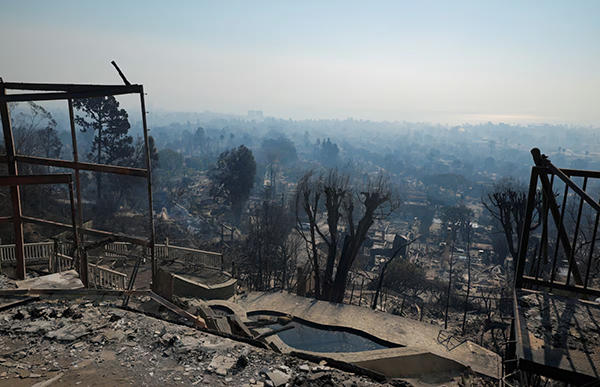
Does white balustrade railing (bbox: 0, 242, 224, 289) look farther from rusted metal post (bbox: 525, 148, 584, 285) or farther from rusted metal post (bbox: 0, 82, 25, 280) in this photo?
rusted metal post (bbox: 525, 148, 584, 285)

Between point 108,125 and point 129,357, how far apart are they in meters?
30.2

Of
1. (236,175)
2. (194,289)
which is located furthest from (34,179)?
(236,175)

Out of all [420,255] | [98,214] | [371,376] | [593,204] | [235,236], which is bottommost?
[420,255]

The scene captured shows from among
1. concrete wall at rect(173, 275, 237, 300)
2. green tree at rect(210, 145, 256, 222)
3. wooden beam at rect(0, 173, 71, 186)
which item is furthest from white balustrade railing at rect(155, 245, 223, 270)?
green tree at rect(210, 145, 256, 222)

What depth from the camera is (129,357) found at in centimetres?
392

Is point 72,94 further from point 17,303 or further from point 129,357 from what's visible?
point 129,357

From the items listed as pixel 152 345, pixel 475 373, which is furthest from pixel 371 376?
pixel 475 373

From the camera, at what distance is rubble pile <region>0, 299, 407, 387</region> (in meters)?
3.55

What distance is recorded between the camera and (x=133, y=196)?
37156mm

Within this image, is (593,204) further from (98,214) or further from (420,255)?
(420,255)

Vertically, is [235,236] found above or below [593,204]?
below

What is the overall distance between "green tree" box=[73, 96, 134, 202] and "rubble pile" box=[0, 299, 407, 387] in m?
28.0

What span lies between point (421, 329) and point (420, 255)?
31140mm

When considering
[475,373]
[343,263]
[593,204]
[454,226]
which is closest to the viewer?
[593,204]
